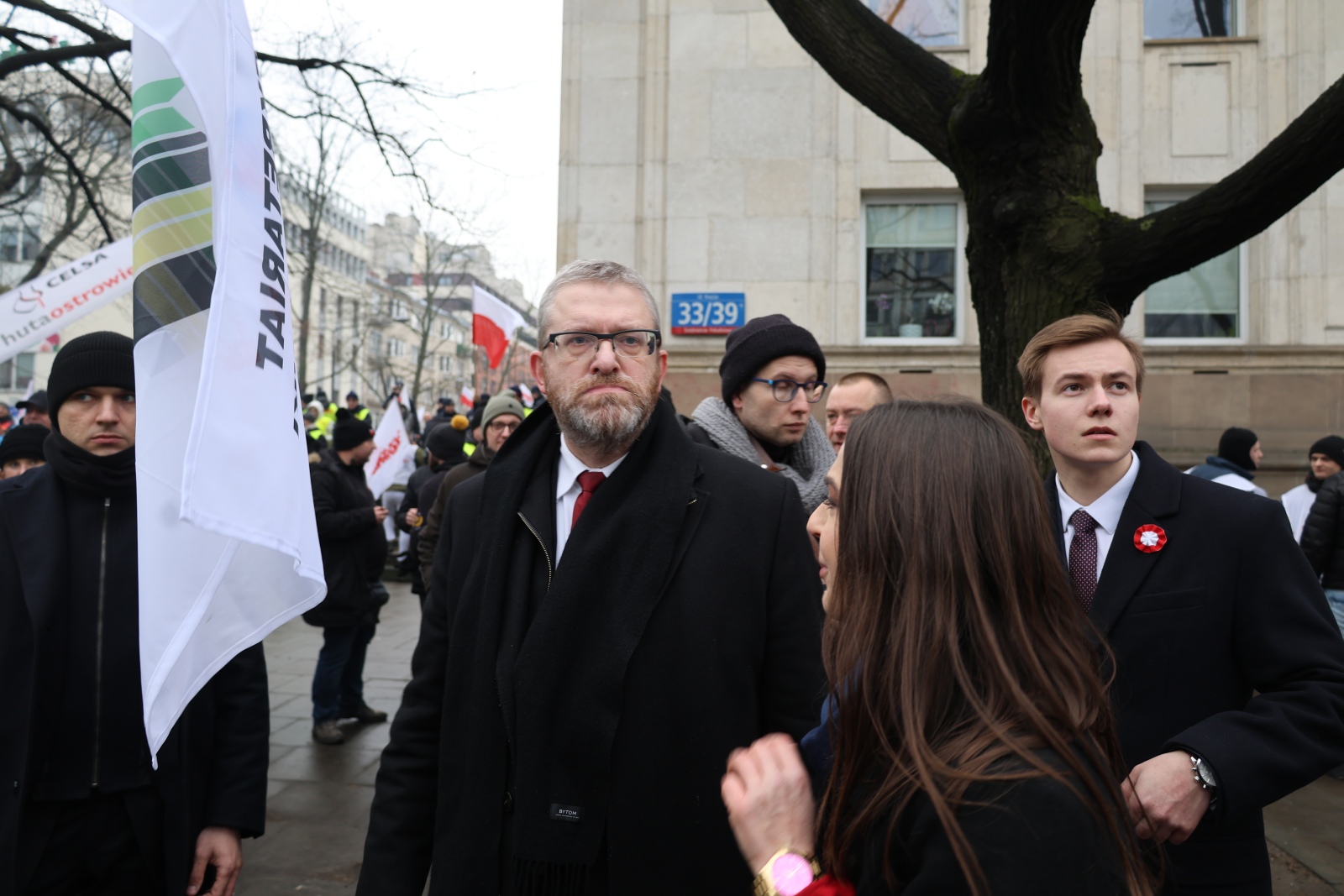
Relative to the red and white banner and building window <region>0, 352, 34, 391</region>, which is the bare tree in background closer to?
the red and white banner

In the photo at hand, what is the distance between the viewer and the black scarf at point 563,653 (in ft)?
6.77

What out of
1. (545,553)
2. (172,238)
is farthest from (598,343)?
(172,238)

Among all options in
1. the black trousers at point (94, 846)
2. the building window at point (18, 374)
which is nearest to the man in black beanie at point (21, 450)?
the black trousers at point (94, 846)

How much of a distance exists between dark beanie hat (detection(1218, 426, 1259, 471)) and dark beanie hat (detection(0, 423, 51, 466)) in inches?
308

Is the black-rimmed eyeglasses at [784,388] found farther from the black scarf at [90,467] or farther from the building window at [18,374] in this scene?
the building window at [18,374]

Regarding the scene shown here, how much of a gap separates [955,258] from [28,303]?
9.63 m

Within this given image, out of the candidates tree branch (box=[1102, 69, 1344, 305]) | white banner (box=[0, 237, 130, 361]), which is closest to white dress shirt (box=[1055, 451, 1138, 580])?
tree branch (box=[1102, 69, 1344, 305])

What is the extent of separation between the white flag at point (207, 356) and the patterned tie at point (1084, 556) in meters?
1.82

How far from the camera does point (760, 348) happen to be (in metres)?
3.62

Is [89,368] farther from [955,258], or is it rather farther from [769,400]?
[955,258]

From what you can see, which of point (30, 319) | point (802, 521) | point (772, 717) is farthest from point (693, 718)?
point (30, 319)

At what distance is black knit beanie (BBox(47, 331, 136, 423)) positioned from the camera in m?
2.69

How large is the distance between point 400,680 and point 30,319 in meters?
3.83

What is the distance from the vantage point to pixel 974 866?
1.23 m
